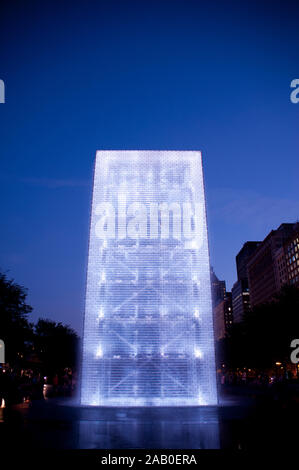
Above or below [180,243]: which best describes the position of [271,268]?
above

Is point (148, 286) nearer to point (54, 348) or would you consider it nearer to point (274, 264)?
point (54, 348)

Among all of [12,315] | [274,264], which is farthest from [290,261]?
[12,315]

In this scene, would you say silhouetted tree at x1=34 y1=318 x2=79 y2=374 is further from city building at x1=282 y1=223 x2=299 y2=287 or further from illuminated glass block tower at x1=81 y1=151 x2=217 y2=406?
city building at x1=282 y1=223 x2=299 y2=287

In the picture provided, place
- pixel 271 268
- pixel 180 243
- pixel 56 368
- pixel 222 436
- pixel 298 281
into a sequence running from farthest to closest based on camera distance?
pixel 271 268
pixel 298 281
pixel 56 368
pixel 180 243
pixel 222 436

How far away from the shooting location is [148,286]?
67.2ft

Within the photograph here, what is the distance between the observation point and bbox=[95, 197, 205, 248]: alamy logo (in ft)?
70.3

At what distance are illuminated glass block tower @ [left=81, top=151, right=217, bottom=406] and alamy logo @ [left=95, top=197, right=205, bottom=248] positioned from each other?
0.06 metres

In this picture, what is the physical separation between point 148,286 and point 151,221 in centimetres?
377

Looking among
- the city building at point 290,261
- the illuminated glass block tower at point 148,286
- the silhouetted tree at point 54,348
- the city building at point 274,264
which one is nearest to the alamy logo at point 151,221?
the illuminated glass block tower at point 148,286

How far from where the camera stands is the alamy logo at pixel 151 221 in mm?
21422
